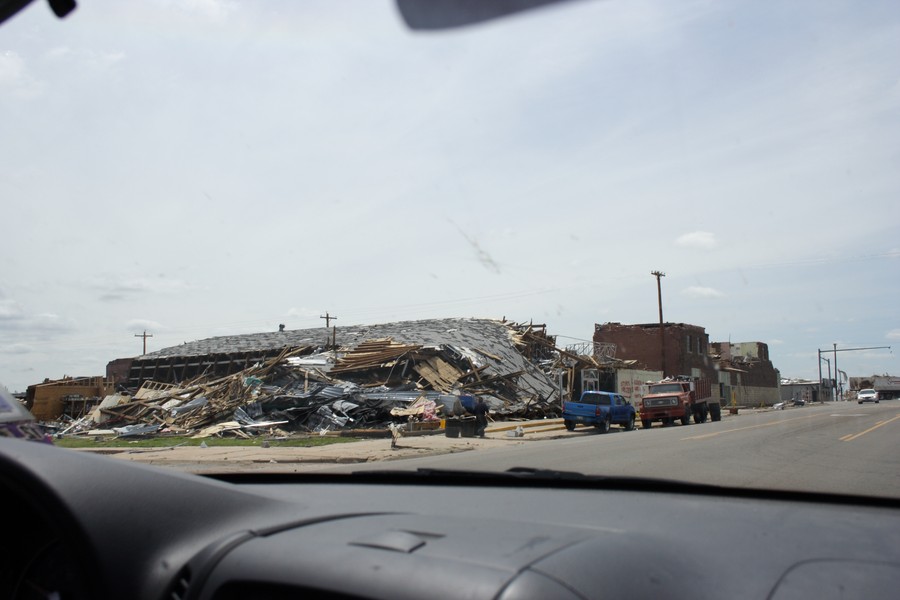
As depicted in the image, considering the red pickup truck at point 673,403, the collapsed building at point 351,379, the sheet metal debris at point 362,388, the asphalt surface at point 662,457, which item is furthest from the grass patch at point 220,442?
the red pickup truck at point 673,403

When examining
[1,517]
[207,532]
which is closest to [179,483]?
[207,532]

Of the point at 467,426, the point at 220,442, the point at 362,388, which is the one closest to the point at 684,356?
the point at 362,388

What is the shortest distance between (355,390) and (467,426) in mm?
8860

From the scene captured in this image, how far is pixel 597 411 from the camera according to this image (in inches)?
1281

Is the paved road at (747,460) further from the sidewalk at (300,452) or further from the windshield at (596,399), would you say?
the windshield at (596,399)

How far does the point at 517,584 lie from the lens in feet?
5.92

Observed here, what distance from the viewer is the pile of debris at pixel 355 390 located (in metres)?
31.7

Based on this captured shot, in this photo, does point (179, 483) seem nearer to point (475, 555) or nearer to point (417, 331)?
point (475, 555)

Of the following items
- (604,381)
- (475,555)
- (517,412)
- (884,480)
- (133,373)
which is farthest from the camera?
(133,373)

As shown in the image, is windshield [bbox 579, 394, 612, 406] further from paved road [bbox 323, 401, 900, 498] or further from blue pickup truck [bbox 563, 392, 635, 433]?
paved road [bbox 323, 401, 900, 498]

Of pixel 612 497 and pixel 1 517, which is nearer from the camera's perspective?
pixel 1 517

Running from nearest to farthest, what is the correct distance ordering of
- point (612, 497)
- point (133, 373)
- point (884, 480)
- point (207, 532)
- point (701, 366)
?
1. point (207, 532)
2. point (612, 497)
3. point (884, 480)
4. point (133, 373)
5. point (701, 366)

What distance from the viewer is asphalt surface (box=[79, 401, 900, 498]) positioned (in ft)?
39.9

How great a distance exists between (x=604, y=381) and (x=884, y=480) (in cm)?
3520
